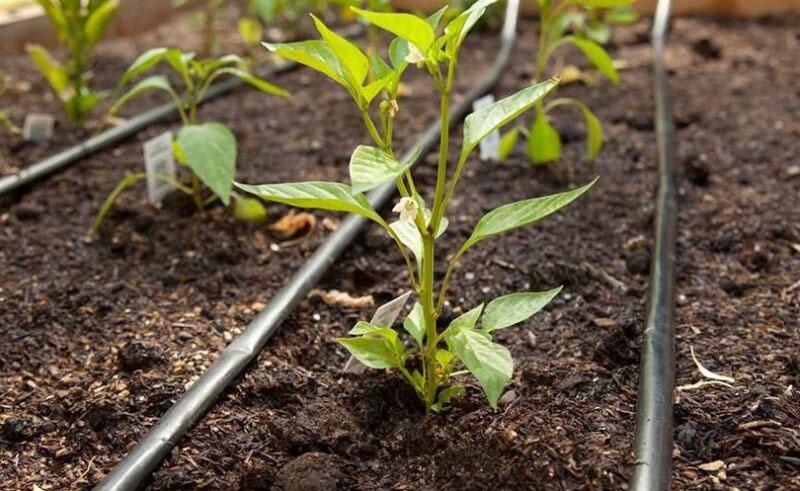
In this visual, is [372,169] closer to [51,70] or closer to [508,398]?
[508,398]

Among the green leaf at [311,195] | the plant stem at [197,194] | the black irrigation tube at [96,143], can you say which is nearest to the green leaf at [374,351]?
the green leaf at [311,195]

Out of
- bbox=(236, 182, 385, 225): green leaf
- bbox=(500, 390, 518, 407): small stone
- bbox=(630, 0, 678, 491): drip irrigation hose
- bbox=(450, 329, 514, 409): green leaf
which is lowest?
bbox=(500, 390, 518, 407): small stone

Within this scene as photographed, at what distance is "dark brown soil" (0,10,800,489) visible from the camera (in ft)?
3.73

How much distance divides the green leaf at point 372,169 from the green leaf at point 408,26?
13 centimetres

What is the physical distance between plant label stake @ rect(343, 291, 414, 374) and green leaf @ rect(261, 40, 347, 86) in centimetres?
35

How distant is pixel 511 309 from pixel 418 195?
0.20 metres

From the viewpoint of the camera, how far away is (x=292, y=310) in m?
1.48

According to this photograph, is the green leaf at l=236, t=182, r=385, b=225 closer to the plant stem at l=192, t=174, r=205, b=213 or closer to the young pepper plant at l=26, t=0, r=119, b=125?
the plant stem at l=192, t=174, r=205, b=213

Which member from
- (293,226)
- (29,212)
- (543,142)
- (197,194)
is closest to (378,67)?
(293,226)

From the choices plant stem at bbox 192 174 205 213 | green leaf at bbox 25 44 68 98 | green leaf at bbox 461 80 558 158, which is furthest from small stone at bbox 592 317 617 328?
green leaf at bbox 25 44 68 98

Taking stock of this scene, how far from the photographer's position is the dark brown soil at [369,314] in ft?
3.73

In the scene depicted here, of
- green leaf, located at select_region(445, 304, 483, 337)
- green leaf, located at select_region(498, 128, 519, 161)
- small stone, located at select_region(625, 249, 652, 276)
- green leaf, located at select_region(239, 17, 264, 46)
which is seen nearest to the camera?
green leaf, located at select_region(445, 304, 483, 337)

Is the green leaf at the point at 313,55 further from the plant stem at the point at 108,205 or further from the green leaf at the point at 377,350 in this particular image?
the plant stem at the point at 108,205

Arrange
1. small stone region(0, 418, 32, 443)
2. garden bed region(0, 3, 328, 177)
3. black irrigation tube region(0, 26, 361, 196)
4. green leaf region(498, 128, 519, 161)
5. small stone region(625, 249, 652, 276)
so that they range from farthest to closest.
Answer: garden bed region(0, 3, 328, 177)
green leaf region(498, 128, 519, 161)
black irrigation tube region(0, 26, 361, 196)
small stone region(625, 249, 652, 276)
small stone region(0, 418, 32, 443)
